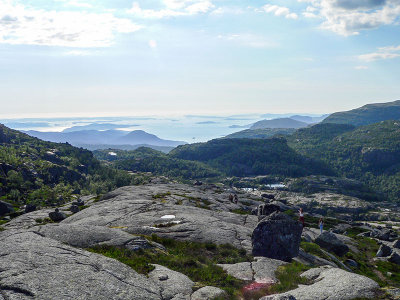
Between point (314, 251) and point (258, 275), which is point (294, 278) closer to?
point (258, 275)

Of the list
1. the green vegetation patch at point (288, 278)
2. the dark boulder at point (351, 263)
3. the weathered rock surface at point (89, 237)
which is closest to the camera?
the green vegetation patch at point (288, 278)

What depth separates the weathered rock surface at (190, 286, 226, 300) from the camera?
21.1 meters

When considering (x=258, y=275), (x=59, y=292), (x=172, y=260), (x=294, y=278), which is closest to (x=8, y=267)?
(x=59, y=292)

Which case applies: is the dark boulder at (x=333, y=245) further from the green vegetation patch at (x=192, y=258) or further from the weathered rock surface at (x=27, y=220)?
the weathered rock surface at (x=27, y=220)

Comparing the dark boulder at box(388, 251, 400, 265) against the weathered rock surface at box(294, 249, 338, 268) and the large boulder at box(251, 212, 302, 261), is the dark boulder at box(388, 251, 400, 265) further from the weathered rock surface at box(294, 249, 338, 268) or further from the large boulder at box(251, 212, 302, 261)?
the large boulder at box(251, 212, 302, 261)

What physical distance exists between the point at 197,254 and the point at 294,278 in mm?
11203

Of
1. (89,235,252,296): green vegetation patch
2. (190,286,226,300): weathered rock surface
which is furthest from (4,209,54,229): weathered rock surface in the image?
(190,286,226,300): weathered rock surface

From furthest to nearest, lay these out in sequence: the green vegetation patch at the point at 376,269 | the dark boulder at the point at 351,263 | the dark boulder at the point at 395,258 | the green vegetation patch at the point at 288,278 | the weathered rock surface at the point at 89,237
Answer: the dark boulder at the point at 395,258 < the dark boulder at the point at 351,263 < the green vegetation patch at the point at 376,269 < the weathered rock surface at the point at 89,237 < the green vegetation patch at the point at 288,278

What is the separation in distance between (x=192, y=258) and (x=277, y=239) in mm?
12623

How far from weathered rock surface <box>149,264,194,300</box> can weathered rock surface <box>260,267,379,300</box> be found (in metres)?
6.14

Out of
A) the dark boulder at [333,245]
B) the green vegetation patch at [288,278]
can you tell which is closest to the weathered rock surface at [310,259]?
the green vegetation patch at [288,278]

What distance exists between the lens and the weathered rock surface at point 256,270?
26928 mm

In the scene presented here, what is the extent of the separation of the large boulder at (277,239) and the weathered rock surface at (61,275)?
60.9 feet

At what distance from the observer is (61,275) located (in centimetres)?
1958
